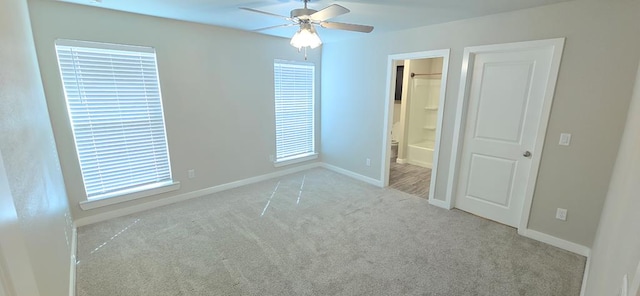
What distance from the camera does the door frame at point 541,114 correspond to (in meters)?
2.51

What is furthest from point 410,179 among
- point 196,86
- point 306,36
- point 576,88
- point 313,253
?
point 196,86

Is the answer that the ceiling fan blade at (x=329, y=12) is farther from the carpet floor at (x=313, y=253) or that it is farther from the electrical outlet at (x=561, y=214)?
the electrical outlet at (x=561, y=214)

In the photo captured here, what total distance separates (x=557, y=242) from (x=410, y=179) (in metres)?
2.19

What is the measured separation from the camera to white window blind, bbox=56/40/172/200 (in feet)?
9.04

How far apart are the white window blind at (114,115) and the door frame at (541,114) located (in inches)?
148

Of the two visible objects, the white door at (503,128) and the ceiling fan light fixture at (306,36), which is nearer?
the ceiling fan light fixture at (306,36)

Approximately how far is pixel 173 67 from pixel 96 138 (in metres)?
1.19

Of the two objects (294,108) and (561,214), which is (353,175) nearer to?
(294,108)

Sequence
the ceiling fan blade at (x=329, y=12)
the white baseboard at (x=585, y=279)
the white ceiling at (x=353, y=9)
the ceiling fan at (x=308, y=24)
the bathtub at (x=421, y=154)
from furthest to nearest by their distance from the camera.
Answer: the bathtub at (x=421, y=154), the white ceiling at (x=353, y=9), the ceiling fan at (x=308, y=24), the white baseboard at (x=585, y=279), the ceiling fan blade at (x=329, y=12)

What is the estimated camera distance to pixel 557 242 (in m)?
2.68

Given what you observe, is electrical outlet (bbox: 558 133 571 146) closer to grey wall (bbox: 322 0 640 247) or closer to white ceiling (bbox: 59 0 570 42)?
grey wall (bbox: 322 0 640 247)

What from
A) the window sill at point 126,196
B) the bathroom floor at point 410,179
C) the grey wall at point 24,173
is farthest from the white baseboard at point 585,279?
the window sill at point 126,196

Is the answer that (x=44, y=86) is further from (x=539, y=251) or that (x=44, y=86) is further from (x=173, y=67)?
(x=539, y=251)

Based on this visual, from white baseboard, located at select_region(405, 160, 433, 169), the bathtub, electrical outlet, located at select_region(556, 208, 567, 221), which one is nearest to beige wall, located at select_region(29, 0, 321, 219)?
the bathtub
